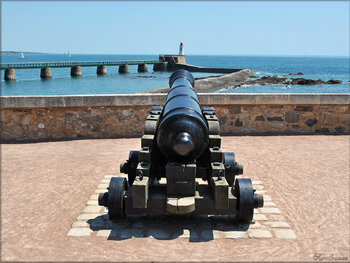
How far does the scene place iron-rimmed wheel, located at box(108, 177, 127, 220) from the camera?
3.83 meters

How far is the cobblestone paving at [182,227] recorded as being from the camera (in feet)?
12.2

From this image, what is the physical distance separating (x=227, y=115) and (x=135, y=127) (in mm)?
2074

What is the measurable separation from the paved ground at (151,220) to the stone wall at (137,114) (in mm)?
546

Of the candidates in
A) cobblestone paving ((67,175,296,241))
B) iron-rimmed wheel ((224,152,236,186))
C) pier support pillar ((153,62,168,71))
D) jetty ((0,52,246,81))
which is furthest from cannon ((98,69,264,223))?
pier support pillar ((153,62,168,71))

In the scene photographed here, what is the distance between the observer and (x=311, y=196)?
186 inches

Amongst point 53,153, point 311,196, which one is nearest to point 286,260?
point 311,196

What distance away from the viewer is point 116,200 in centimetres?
383

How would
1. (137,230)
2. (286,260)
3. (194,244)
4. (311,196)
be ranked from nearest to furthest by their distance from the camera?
(286,260) < (194,244) < (137,230) < (311,196)

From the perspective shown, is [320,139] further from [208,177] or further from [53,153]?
[53,153]

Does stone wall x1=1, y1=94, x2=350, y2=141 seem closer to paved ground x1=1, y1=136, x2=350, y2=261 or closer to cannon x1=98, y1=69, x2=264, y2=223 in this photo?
paved ground x1=1, y1=136, x2=350, y2=261

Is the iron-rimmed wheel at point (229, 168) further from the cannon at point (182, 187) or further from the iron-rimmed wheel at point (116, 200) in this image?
the iron-rimmed wheel at point (116, 200)

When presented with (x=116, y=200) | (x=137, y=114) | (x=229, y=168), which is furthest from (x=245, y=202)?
(x=137, y=114)

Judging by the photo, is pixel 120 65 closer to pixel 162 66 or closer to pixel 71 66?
pixel 162 66

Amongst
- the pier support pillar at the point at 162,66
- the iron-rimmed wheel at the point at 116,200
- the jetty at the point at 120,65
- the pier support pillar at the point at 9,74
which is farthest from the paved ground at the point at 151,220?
the pier support pillar at the point at 162,66
